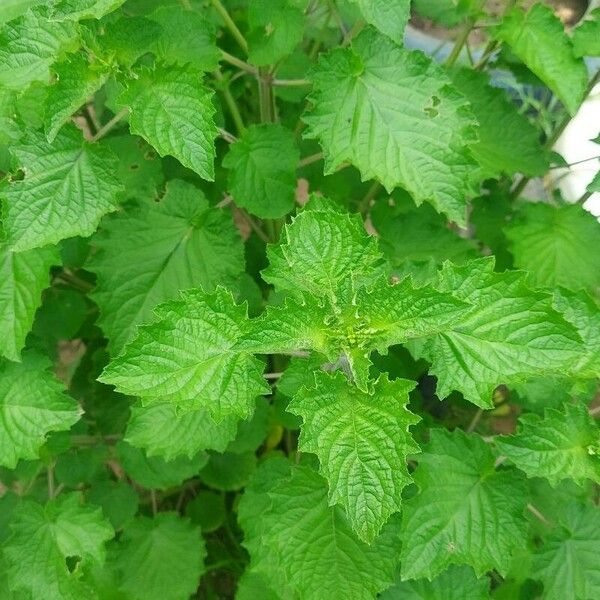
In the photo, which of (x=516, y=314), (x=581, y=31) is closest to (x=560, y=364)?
(x=516, y=314)

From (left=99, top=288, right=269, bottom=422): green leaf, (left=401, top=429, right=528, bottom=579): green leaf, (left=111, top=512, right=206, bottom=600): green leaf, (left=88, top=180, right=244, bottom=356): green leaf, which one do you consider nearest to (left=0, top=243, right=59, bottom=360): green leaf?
(left=88, top=180, right=244, bottom=356): green leaf

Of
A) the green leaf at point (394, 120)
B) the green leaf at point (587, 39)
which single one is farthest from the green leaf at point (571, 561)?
the green leaf at point (587, 39)

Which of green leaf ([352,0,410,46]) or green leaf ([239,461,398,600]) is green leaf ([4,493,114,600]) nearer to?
green leaf ([239,461,398,600])

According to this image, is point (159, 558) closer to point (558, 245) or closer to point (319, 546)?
point (319, 546)

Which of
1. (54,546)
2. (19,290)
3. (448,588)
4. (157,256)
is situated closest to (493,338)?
(448,588)

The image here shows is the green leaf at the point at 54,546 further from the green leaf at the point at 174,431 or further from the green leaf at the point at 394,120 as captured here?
the green leaf at the point at 394,120
